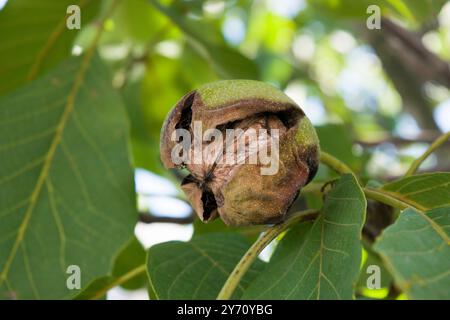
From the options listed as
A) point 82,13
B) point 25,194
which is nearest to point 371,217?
point 25,194

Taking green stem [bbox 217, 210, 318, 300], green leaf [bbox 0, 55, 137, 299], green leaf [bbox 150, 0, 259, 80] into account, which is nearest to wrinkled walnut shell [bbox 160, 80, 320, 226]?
green stem [bbox 217, 210, 318, 300]

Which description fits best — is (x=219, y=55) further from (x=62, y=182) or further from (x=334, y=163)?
(x=334, y=163)

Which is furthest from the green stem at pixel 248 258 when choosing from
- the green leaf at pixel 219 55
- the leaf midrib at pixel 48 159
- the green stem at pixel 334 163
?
the green leaf at pixel 219 55

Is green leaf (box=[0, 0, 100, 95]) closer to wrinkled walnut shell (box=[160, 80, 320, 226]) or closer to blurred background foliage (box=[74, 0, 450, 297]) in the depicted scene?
blurred background foliage (box=[74, 0, 450, 297])

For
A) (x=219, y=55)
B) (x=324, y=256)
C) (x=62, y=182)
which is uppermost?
(x=219, y=55)

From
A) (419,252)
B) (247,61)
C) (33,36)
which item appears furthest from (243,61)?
(419,252)

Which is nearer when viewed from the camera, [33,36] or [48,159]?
[48,159]
